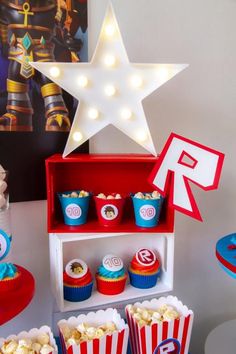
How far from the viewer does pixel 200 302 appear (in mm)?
1265

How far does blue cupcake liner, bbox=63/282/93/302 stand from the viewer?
908 mm

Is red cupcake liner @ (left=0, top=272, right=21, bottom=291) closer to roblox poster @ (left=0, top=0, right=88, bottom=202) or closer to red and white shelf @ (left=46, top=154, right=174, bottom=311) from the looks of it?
red and white shelf @ (left=46, top=154, right=174, bottom=311)

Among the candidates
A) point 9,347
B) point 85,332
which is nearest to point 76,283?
point 85,332

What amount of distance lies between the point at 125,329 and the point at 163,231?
27 centimetres

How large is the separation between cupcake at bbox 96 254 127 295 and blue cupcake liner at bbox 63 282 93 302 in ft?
0.15

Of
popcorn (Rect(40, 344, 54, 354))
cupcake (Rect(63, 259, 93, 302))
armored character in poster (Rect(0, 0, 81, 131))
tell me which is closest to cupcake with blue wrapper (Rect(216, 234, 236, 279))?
cupcake (Rect(63, 259, 93, 302))

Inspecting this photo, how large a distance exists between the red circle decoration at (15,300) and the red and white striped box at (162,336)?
274mm

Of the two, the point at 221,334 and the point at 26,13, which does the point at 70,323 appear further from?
the point at 26,13

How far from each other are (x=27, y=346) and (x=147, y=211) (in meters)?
0.44

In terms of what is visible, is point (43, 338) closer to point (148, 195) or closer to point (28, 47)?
point (148, 195)

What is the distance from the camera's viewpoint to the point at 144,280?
97 cm

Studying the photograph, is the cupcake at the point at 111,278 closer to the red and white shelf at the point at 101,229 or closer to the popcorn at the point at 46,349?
the red and white shelf at the point at 101,229

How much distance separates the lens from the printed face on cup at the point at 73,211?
885 mm

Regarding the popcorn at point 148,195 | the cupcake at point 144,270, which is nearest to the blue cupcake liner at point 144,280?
the cupcake at point 144,270
